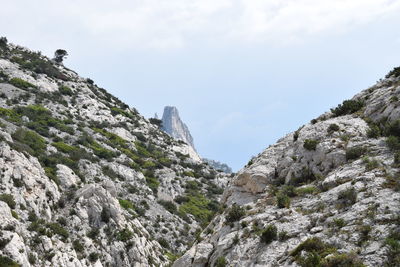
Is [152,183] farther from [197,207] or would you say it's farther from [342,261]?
[342,261]

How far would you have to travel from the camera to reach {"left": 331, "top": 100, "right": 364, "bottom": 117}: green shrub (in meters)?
27.5

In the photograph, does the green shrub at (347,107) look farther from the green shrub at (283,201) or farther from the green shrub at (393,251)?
the green shrub at (393,251)

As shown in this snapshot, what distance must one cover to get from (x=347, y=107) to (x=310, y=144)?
6.10 metres

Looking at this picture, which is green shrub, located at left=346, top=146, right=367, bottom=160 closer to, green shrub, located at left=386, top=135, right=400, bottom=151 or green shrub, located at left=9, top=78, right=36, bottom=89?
green shrub, located at left=386, top=135, right=400, bottom=151

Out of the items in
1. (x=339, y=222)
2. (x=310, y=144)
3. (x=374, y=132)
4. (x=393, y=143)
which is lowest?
(x=339, y=222)

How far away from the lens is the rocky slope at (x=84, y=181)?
112 feet

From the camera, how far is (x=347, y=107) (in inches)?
1103

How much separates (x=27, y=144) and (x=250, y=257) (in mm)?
41956

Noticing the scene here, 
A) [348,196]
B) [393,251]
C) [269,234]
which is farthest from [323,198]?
[393,251]

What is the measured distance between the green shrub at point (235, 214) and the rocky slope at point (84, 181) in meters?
11.5

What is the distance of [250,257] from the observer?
18.0 metres

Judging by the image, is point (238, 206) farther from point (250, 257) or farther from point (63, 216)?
point (63, 216)

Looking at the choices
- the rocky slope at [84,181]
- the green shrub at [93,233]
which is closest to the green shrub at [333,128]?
the rocky slope at [84,181]

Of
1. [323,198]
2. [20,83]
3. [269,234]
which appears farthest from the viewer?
[20,83]
